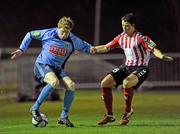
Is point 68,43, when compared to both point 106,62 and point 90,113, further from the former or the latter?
point 106,62

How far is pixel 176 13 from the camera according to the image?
38938 mm

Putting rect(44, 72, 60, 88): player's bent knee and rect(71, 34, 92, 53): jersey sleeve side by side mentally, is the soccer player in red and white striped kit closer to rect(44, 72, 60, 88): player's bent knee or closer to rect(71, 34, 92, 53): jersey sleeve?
rect(71, 34, 92, 53): jersey sleeve

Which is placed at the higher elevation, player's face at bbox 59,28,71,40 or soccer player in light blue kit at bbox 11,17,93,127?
player's face at bbox 59,28,71,40

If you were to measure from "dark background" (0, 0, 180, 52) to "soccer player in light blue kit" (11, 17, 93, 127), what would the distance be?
24.4 meters

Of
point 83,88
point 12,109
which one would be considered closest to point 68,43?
point 12,109

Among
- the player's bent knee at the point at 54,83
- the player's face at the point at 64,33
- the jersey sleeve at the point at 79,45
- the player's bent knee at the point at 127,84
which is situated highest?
the player's face at the point at 64,33

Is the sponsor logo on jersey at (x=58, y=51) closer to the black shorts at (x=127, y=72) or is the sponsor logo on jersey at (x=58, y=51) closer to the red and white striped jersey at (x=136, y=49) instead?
the black shorts at (x=127, y=72)

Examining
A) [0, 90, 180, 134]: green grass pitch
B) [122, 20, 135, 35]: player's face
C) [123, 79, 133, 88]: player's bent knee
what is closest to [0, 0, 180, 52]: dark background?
[0, 90, 180, 134]: green grass pitch

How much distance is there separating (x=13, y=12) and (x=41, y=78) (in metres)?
28.0

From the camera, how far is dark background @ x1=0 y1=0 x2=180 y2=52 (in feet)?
128

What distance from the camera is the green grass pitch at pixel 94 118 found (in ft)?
40.6

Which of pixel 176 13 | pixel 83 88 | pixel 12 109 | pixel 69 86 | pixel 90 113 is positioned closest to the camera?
pixel 69 86

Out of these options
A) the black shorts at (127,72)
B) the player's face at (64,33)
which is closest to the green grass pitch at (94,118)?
the black shorts at (127,72)

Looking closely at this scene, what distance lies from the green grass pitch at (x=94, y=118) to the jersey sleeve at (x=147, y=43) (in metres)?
1.39
